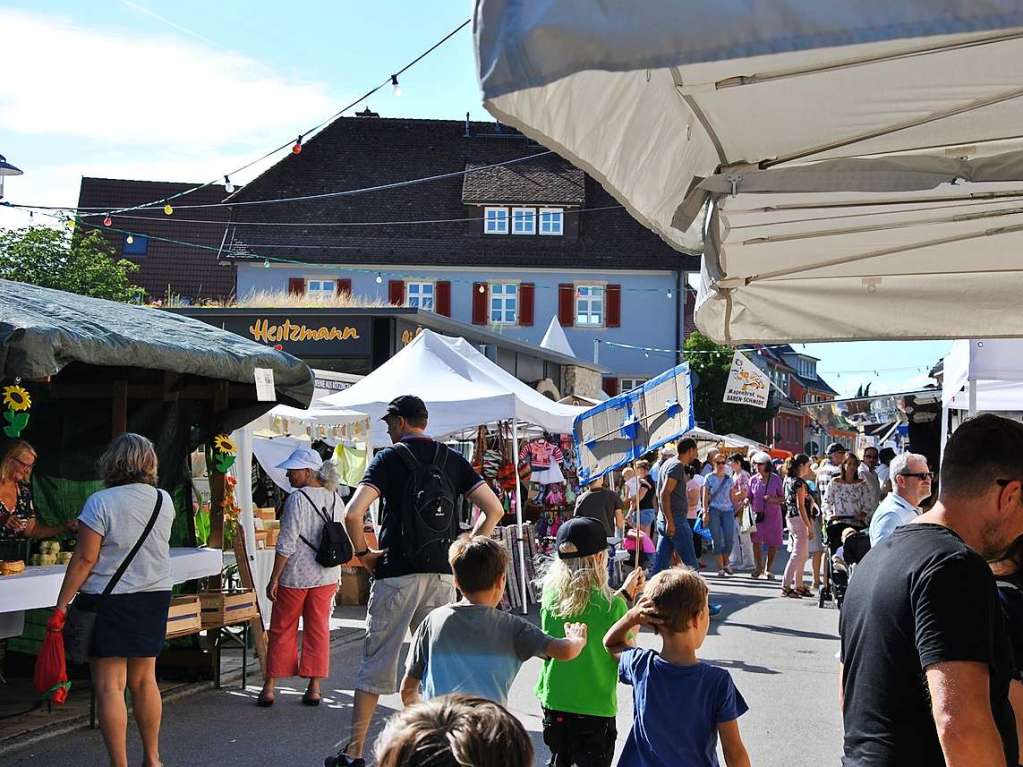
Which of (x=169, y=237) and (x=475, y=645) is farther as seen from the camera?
(x=169, y=237)

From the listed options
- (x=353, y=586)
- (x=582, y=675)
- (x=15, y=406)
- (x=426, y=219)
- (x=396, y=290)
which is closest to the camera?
(x=582, y=675)

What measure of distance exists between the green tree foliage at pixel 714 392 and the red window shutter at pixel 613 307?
2.87 meters

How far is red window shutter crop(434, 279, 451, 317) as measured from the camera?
48.4m

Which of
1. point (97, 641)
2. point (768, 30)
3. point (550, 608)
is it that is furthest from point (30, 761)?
point (768, 30)

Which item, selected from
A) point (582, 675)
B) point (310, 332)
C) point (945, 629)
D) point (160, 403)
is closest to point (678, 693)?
point (582, 675)

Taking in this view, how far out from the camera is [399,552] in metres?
6.50

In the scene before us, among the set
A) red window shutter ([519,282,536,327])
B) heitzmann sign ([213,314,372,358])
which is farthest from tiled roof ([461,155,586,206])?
heitzmann sign ([213,314,372,358])

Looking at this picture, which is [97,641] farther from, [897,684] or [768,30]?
[768,30]

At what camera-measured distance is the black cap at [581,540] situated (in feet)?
17.6

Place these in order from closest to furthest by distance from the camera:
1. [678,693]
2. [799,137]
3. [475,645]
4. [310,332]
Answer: [799,137] → [678,693] → [475,645] → [310,332]

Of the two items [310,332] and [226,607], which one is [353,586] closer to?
[226,607]

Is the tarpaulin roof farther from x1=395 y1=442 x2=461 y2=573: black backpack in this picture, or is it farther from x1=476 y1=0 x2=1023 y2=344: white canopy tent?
x1=476 y1=0 x2=1023 y2=344: white canopy tent

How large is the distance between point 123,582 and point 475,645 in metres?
2.58

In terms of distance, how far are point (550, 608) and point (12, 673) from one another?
20.2 feet
